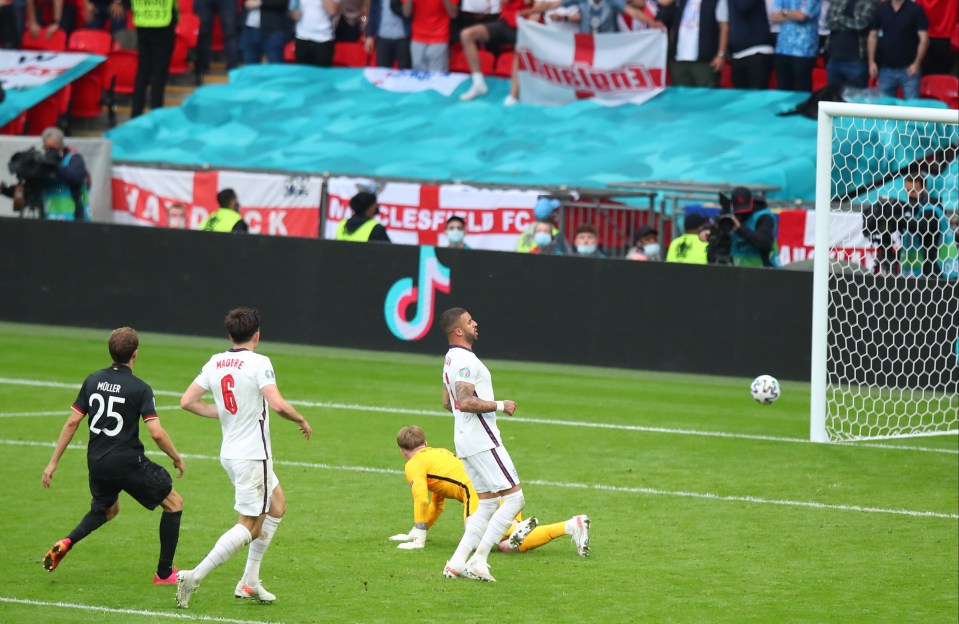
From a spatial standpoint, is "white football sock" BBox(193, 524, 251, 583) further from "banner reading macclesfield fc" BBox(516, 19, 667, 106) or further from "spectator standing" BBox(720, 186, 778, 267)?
"banner reading macclesfield fc" BBox(516, 19, 667, 106)

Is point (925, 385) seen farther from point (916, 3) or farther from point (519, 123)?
point (519, 123)

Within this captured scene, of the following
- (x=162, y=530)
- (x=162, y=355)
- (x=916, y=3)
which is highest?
(x=916, y=3)

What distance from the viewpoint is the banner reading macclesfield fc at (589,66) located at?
25.0m

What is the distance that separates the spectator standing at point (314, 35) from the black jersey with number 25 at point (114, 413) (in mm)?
19290

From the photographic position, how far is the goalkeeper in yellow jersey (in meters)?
10.9

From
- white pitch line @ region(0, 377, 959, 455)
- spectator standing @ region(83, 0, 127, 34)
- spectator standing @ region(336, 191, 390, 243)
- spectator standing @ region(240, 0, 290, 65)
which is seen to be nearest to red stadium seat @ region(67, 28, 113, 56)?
spectator standing @ region(83, 0, 127, 34)

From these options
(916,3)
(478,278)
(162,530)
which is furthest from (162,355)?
(916,3)

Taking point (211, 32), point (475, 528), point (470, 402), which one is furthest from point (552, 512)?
point (211, 32)

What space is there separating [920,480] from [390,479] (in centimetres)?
463

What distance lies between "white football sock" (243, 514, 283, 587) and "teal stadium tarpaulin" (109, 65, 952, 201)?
1404 centimetres

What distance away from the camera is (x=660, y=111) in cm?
2488

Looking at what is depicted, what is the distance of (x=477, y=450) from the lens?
9844 mm

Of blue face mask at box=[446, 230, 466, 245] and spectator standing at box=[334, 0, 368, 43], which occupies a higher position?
spectator standing at box=[334, 0, 368, 43]

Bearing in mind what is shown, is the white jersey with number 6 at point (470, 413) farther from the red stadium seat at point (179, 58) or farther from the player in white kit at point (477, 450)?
the red stadium seat at point (179, 58)
